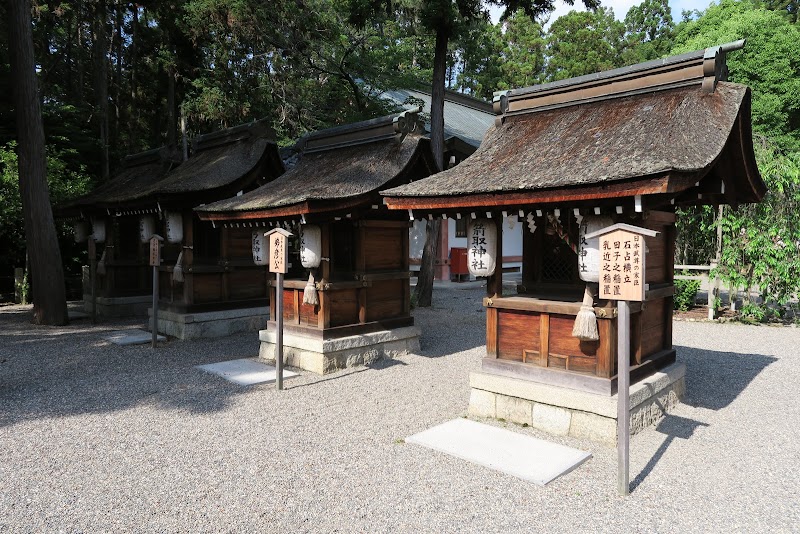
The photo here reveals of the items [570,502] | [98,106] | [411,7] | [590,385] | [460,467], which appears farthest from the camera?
[98,106]

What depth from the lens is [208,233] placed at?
37.6 feet

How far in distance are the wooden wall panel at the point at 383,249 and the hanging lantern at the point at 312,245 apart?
0.83 meters

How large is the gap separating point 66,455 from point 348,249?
5116mm

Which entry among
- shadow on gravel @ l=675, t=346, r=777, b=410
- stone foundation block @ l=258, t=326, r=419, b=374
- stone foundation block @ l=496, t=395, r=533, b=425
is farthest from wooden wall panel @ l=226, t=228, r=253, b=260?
shadow on gravel @ l=675, t=346, r=777, b=410

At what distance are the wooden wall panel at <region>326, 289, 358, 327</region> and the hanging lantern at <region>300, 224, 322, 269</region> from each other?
1.78ft

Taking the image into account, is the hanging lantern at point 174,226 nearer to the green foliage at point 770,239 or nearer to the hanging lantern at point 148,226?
the hanging lantern at point 148,226

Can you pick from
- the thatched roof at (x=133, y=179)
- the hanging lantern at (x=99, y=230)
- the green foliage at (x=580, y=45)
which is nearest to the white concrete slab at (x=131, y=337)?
the thatched roof at (x=133, y=179)

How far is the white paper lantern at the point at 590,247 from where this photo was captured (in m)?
5.07

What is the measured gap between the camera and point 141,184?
42.5 ft

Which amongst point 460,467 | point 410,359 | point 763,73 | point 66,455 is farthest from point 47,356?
point 763,73

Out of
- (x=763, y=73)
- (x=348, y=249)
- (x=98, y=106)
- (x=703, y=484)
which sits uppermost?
(x=763, y=73)

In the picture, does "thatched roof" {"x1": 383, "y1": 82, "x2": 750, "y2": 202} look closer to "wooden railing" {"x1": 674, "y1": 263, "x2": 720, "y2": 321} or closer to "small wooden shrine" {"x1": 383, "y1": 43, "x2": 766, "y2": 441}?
"small wooden shrine" {"x1": 383, "y1": 43, "x2": 766, "y2": 441}

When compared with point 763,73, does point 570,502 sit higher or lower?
lower

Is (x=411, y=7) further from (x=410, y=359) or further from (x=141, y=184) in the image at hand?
(x=410, y=359)
